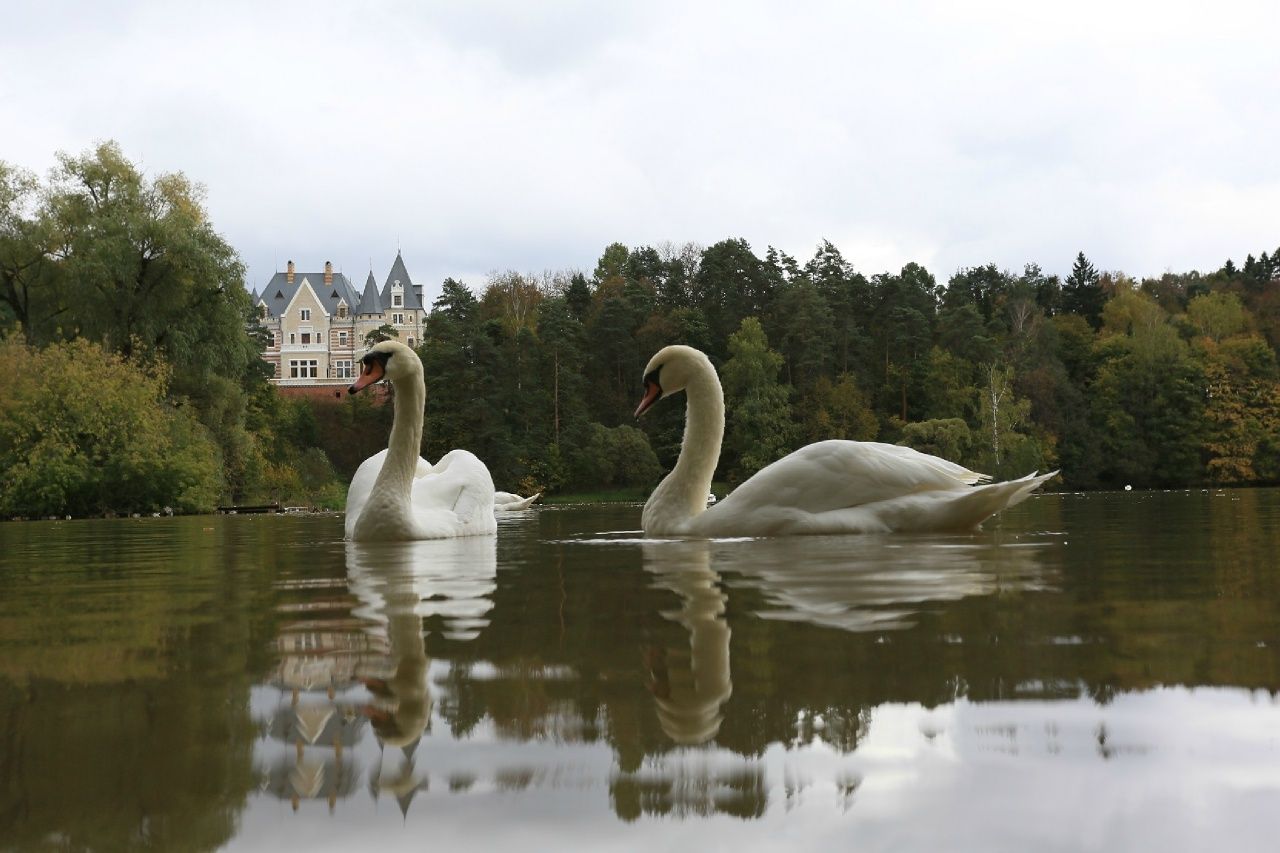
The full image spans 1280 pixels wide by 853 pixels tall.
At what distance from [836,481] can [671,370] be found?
2.23 meters

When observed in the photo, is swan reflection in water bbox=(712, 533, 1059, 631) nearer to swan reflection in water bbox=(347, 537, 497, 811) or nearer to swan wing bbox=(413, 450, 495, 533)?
swan reflection in water bbox=(347, 537, 497, 811)

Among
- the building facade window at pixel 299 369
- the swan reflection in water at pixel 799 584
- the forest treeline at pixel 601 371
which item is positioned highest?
the building facade window at pixel 299 369

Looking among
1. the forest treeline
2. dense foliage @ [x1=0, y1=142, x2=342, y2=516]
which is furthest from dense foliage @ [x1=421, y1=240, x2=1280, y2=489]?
dense foliage @ [x1=0, y1=142, x2=342, y2=516]

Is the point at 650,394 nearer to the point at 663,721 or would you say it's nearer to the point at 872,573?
the point at 872,573

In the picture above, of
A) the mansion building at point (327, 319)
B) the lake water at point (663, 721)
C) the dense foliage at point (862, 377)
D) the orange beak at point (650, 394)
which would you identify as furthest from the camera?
the mansion building at point (327, 319)

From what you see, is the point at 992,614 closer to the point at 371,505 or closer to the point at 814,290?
the point at 371,505

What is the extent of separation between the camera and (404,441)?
33.6ft

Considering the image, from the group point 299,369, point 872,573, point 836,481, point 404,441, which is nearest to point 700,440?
point 836,481

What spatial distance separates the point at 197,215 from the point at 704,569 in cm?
4226

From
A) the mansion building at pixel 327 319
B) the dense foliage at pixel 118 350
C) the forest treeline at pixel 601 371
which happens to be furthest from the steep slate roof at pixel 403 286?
the dense foliage at pixel 118 350

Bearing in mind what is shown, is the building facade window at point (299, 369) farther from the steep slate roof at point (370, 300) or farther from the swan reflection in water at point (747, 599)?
the swan reflection in water at point (747, 599)

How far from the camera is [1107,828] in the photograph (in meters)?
1.33

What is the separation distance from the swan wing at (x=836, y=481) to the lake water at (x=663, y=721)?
385cm

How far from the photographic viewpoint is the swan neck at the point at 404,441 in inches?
389
